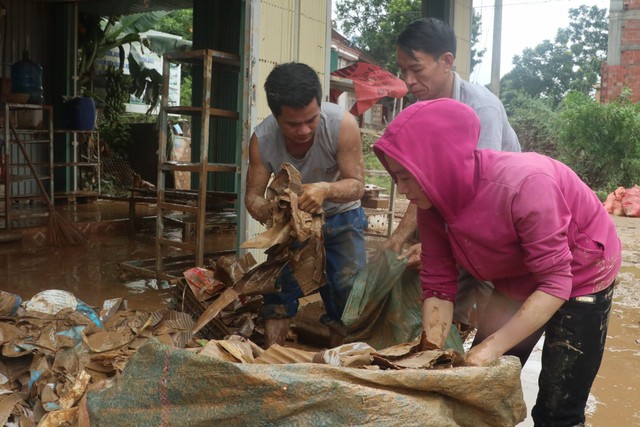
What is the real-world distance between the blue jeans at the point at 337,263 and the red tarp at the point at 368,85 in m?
4.53

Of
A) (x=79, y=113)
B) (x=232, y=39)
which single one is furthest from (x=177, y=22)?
(x=232, y=39)

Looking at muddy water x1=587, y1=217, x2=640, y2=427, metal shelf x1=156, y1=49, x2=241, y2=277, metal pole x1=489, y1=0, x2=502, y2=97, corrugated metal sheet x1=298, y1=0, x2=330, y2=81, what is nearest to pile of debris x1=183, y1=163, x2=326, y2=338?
muddy water x1=587, y1=217, x2=640, y2=427

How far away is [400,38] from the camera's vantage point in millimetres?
3072

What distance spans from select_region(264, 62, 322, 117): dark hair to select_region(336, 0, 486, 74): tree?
2048 cm

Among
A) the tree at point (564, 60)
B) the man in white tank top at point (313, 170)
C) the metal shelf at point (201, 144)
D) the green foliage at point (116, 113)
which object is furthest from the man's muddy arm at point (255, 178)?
the tree at point (564, 60)

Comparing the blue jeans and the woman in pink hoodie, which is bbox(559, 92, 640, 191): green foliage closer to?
the blue jeans

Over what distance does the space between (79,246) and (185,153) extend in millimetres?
7832

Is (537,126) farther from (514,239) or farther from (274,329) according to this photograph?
(514,239)

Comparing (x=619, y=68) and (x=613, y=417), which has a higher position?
(x=619, y=68)

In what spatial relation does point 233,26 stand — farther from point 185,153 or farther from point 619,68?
point 619,68

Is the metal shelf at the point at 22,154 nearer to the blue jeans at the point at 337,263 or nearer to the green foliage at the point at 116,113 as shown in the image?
the green foliage at the point at 116,113

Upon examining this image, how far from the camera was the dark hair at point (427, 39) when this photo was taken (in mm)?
2992

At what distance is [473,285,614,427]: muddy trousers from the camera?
2189 millimetres

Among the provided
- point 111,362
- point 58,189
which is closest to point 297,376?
point 111,362
